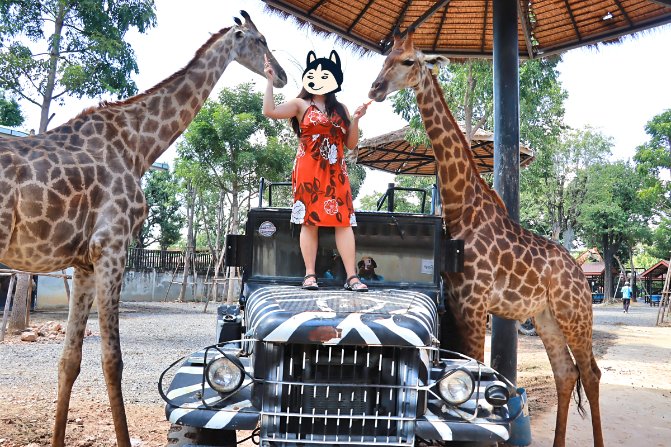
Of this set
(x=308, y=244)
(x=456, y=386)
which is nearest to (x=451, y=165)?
(x=308, y=244)

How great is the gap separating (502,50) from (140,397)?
5.89m

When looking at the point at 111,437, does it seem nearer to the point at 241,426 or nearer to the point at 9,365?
the point at 241,426

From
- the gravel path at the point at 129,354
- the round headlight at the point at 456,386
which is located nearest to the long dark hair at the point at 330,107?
the round headlight at the point at 456,386

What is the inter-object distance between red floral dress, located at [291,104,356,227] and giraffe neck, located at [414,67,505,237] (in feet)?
3.99

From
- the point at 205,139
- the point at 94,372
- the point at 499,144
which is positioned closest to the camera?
the point at 499,144

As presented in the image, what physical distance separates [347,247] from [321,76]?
51.1 inches

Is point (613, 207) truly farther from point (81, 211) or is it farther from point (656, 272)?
point (81, 211)

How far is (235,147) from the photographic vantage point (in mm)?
21453

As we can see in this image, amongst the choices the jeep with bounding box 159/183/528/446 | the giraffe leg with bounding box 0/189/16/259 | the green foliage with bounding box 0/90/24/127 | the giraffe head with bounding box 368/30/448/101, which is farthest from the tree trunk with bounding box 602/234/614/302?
the giraffe leg with bounding box 0/189/16/259

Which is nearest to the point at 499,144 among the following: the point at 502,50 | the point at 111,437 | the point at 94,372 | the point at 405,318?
the point at 502,50

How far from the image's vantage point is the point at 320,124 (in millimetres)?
4688

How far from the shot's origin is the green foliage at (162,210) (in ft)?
117

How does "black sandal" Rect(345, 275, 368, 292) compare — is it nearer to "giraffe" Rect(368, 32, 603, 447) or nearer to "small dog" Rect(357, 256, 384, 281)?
"small dog" Rect(357, 256, 384, 281)

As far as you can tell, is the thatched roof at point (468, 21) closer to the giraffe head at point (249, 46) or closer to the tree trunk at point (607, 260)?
the giraffe head at point (249, 46)
